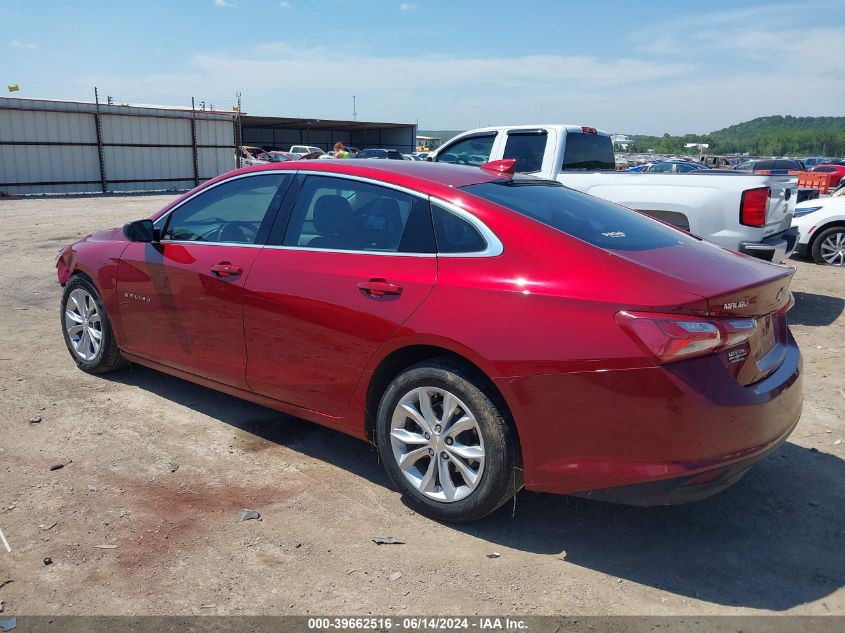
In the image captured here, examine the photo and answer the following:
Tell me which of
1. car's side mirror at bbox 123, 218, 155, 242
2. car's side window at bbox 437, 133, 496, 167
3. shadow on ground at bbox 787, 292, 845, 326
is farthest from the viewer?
car's side window at bbox 437, 133, 496, 167

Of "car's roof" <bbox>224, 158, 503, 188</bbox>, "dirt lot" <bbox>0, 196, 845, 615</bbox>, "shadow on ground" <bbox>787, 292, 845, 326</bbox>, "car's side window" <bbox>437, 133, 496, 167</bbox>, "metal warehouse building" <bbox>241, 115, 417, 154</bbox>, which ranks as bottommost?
"dirt lot" <bbox>0, 196, 845, 615</bbox>

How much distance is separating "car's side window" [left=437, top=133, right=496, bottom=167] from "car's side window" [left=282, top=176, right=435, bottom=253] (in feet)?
18.6

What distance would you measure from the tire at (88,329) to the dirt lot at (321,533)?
17.8 inches

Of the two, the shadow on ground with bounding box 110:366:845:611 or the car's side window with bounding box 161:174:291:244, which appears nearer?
the shadow on ground with bounding box 110:366:845:611

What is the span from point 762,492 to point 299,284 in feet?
8.91

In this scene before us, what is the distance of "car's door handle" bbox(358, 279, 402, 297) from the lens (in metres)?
3.40

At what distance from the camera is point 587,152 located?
9242 millimetres

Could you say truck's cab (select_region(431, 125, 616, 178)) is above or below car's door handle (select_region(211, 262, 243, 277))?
above

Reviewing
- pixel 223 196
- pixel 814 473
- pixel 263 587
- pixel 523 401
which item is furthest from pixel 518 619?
pixel 223 196

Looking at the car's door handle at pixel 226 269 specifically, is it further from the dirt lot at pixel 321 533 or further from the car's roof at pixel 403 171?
the dirt lot at pixel 321 533

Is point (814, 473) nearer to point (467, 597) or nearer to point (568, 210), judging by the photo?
point (568, 210)

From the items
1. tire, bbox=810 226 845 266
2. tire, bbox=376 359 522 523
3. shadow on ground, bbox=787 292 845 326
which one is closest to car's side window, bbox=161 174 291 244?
tire, bbox=376 359 522 523

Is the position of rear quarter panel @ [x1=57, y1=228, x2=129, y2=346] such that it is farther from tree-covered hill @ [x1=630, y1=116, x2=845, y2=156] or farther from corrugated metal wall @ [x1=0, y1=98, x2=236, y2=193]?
tree-covered hill @ [x1=630, y1=116, x2=845, y2=156]

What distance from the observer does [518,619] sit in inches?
108
